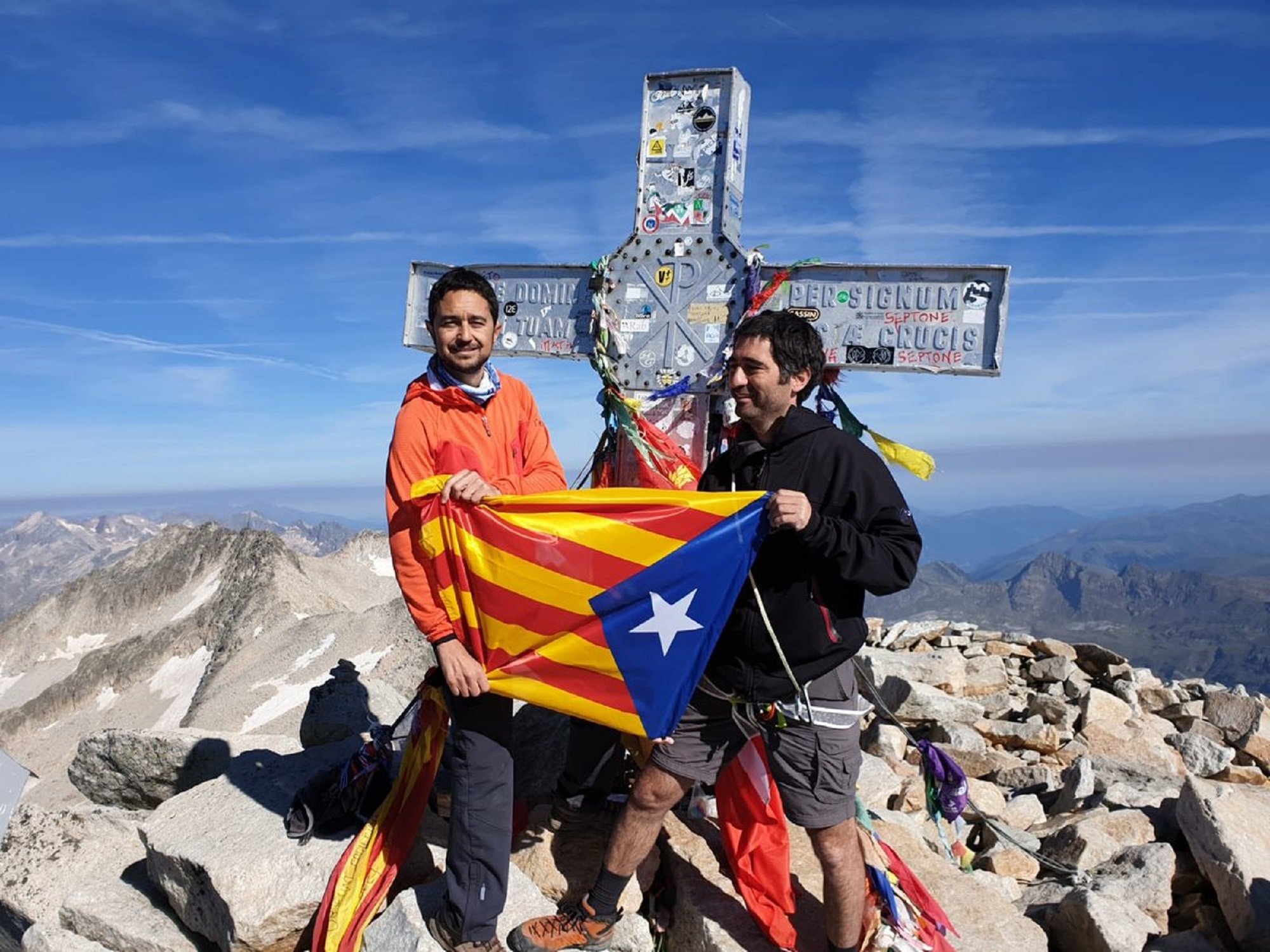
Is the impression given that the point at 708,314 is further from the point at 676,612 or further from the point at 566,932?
the point at 566,932

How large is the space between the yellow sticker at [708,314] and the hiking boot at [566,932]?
343cm

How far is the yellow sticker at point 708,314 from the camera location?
18.0 feet

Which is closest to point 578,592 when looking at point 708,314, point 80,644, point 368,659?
point 708,314

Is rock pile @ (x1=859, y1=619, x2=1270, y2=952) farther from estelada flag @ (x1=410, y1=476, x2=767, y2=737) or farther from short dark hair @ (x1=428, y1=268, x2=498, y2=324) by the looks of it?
short dark hair @ (x1=428, y1=268, x2=498, y2=324)

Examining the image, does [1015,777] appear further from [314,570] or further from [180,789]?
[314,570]

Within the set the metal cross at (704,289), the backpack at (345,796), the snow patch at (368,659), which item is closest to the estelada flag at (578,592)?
the backpack at (345,796)

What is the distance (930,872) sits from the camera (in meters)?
4.99

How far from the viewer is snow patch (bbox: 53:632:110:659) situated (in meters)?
25.6

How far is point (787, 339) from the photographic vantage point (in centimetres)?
375

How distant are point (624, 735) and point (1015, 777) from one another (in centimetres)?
432

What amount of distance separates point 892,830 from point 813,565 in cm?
260

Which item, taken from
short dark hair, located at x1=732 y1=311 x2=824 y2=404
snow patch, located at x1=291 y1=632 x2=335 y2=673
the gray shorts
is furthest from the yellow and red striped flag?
snow patch, located at x1=291 y1=632 x2=335 y2=673

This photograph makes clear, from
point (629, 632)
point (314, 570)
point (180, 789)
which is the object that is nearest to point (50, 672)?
point (314, 570)

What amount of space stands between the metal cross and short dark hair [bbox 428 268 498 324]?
176 centimetres
